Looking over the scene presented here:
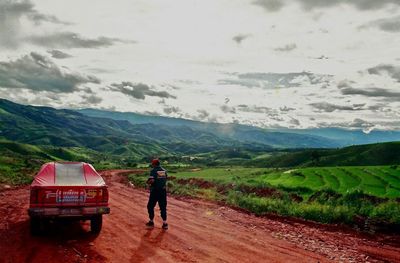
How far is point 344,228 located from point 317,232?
218 centimetres

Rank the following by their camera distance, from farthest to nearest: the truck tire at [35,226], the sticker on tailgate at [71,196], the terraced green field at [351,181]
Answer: the terraced green field at [351,181] → the truck tire at [35,226] → the sticker on tailgate at [71,196]

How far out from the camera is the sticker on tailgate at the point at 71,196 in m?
13.0

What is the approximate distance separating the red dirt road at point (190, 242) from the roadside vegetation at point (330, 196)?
2.10 metres

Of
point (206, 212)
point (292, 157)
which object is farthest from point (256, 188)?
point (292, 157)

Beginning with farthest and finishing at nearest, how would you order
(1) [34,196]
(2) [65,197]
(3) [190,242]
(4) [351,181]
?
(4) [351,181] → (3) [190,242] → (2) [65,197] → (1) [34,196]

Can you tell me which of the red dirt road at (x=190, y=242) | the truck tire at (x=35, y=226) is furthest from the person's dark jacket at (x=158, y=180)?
the truck tire at (x=35, y=226)

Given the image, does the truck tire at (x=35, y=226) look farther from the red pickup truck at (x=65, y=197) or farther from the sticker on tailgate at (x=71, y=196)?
the sticker on tailgate at (x=71, y=196)

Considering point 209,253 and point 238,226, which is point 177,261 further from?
point 238,226

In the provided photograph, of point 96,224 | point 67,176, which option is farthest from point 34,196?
point 96,224

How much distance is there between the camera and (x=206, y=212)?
22344 mm

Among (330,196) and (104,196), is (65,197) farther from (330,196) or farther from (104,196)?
(330,196)

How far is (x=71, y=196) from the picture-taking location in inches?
520

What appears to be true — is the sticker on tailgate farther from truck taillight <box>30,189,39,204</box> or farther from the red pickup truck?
truck taillight <box>30,189,39,204</box>

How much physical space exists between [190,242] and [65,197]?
477cm
